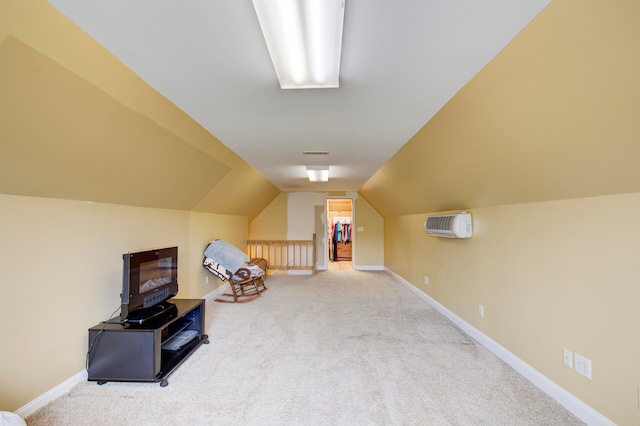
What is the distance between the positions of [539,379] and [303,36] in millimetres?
2895

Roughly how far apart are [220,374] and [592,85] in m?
3.08

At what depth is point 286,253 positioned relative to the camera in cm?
744

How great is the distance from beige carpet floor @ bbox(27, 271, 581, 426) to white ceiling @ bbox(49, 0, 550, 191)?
7.17 feet

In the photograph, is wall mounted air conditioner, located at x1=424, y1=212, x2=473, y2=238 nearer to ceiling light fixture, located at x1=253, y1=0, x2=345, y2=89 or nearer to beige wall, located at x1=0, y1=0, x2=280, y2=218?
ceiling light fixture, located at x1=253, y1=0, x2=345, y2=89

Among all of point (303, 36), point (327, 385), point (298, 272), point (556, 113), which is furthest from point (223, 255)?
point (556, 113)

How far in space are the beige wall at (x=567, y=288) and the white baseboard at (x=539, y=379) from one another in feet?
0.14

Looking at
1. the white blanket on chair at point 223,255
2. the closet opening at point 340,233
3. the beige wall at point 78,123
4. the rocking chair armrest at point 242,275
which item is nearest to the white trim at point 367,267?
the closet opening at point 340,233

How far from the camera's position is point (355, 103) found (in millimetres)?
2139

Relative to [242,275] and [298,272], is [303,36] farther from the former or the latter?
[298,272]

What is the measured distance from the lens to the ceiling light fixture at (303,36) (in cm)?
111

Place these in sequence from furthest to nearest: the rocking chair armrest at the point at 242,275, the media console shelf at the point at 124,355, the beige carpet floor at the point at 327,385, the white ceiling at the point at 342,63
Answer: the rocking chair armrest at the point at 242,275 → the media console shelf at the point at 124,355 → the beige carpet floor at the point at 327,385 → the white ceiling at the point at 342,63

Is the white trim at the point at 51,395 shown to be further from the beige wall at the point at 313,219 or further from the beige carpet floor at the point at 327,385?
the beige wall at the point at 313,219

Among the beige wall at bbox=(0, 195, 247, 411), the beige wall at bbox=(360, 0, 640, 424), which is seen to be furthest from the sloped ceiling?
the beige wall at bbox=(0, 195, 247, 411)

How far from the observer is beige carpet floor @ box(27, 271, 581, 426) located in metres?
1.91
